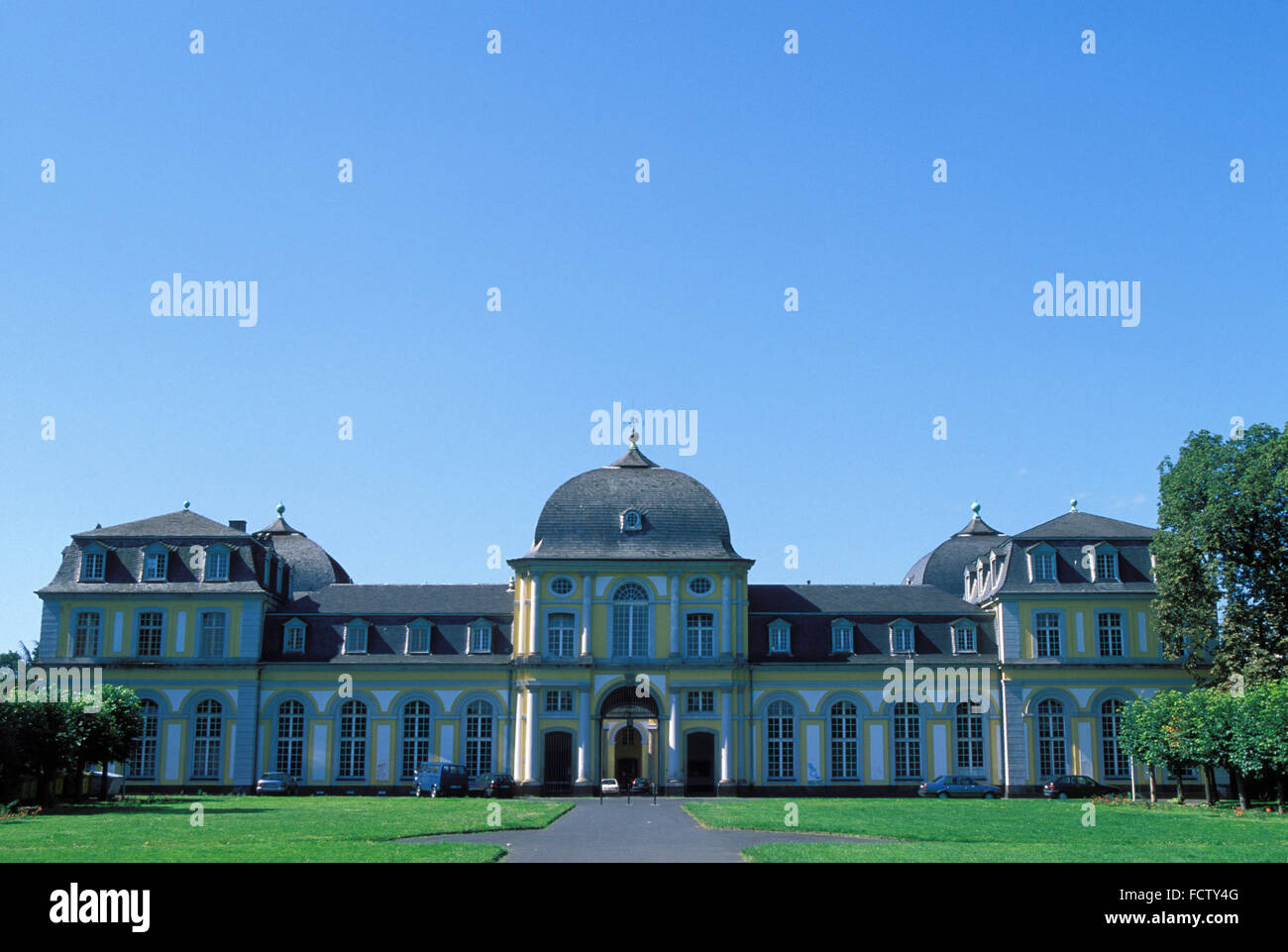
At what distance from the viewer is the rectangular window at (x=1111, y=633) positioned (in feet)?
212

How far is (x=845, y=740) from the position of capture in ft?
215

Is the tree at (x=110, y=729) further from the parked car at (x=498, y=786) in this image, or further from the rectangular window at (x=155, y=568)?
the parked car at (x=498, y=786)

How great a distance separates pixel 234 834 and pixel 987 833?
1718 cm

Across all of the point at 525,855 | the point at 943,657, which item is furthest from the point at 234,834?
the point at 943,657

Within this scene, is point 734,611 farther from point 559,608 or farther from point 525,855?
point 525,855

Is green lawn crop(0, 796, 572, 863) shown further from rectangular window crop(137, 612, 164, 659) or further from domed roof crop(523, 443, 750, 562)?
domed roof crop(523, 443, 750, 562)

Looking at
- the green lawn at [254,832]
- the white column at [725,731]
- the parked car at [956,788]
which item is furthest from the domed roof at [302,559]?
the parked car at [956,788]

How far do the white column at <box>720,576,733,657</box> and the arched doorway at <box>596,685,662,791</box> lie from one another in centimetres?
452

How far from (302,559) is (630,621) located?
23589 millimetres

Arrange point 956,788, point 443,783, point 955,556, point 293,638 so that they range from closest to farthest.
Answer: point 443,783, point 956,788, point 293,638, point 955,556

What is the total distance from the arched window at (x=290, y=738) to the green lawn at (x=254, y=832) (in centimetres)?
1803

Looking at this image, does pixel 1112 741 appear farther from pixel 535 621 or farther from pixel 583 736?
pixel 535 621

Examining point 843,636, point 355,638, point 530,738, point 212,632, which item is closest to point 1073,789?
point 843,636

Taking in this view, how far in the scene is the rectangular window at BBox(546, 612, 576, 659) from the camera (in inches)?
2584
